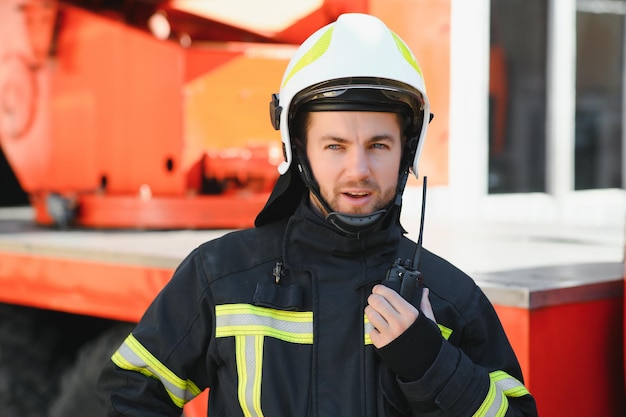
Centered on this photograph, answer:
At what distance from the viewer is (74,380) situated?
379 cm

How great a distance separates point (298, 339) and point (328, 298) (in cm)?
9

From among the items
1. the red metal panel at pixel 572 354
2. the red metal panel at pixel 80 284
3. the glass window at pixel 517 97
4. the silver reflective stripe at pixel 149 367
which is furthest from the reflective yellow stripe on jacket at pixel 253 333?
the glass window at pixel 517 97

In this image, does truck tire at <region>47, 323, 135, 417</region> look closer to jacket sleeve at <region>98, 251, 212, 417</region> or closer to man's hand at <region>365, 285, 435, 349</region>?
jacket sleeve at <region>98, 251, 212, 417</region>

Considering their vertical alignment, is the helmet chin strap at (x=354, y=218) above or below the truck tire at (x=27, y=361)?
Result: above

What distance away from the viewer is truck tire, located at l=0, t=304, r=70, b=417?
3.92 meters

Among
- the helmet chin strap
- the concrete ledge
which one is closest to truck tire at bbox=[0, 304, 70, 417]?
the concrete ledge

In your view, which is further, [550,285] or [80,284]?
[80,284]

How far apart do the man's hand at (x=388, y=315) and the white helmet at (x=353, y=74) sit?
376 mm

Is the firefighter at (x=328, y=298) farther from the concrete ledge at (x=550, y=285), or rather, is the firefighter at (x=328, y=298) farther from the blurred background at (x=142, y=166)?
the blurred background at (x=142, y=166)

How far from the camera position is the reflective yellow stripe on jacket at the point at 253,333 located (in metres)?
1.81

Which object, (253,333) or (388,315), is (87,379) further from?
(388,315)

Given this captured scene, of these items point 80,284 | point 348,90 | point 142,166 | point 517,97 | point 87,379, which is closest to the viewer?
point 348,90

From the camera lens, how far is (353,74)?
1.90m

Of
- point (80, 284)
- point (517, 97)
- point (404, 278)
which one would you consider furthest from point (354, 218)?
point (517, 97)
